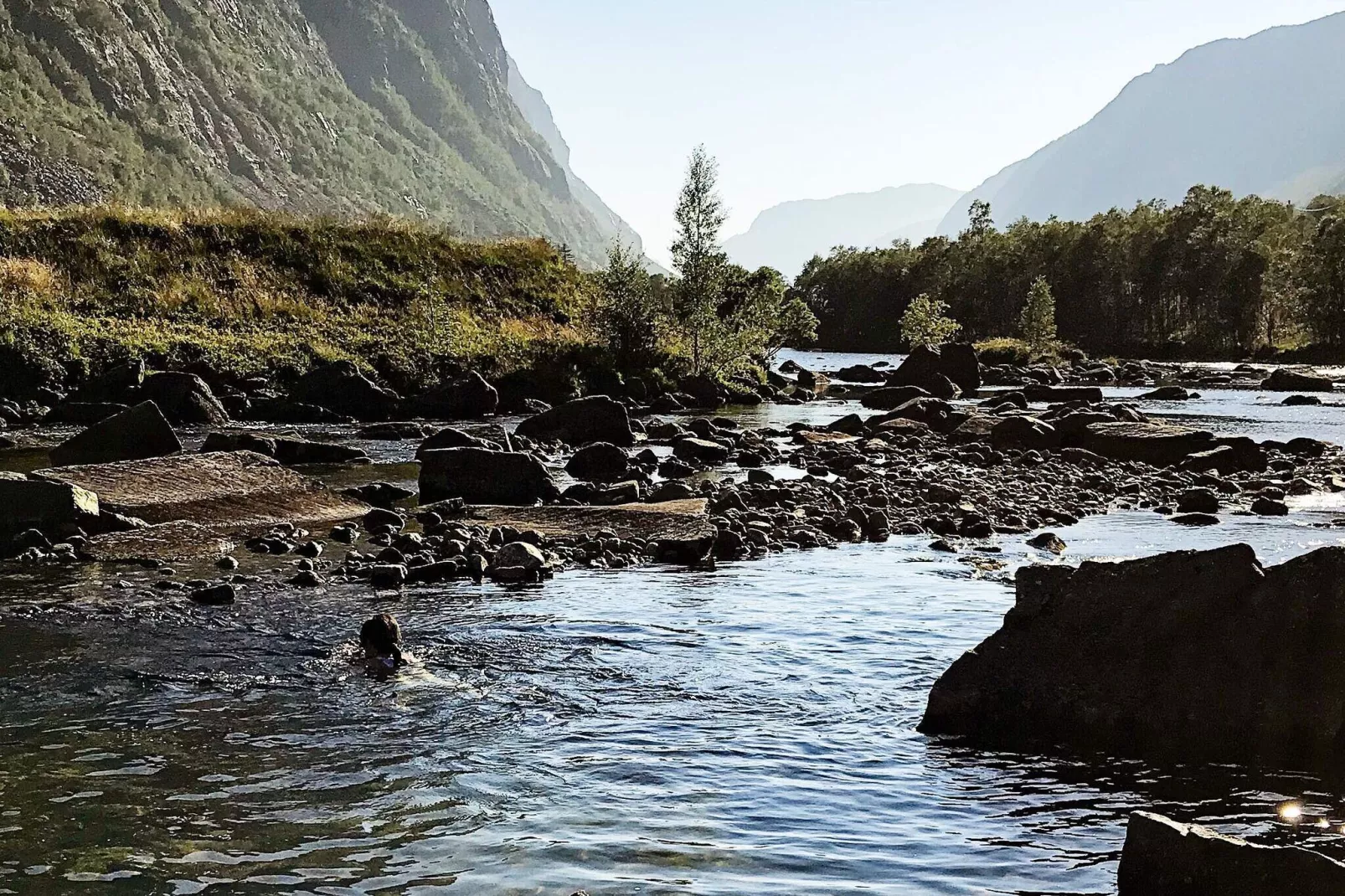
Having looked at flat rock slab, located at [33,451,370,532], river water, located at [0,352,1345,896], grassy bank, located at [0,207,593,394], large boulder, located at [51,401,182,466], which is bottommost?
river water, located at [0,352,1345,896]

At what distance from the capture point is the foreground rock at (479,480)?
22.3m

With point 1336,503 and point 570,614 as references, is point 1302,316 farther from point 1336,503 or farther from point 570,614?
point 570,614

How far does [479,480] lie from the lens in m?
22.5

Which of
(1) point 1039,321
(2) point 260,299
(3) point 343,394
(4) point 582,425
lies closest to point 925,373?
(4) point 582,425

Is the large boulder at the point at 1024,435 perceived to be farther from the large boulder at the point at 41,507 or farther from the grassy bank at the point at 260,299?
the large boulder at the point at 41,507

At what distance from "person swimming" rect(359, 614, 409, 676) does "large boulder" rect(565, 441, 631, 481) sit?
15320 mm

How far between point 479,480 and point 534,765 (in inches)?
571

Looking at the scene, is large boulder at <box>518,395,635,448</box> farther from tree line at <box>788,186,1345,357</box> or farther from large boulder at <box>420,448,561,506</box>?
tree line at <box>788,186,1345,357</box>

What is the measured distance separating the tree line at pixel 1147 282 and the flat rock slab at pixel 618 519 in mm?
90808

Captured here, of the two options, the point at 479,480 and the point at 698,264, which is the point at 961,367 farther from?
the point at 479,480

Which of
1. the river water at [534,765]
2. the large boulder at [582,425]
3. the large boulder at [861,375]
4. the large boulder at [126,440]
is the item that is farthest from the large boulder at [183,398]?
the large boulder at [861,375]

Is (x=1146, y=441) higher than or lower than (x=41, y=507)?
lower

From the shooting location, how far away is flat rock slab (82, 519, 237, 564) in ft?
52.6

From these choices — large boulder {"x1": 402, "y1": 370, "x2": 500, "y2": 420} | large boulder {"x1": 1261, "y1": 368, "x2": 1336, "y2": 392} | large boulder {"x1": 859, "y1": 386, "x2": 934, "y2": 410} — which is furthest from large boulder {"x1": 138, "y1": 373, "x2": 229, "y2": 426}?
large boulder {"x1": 1261, "y1": 368, "x2": 1336, "y2": 392}
